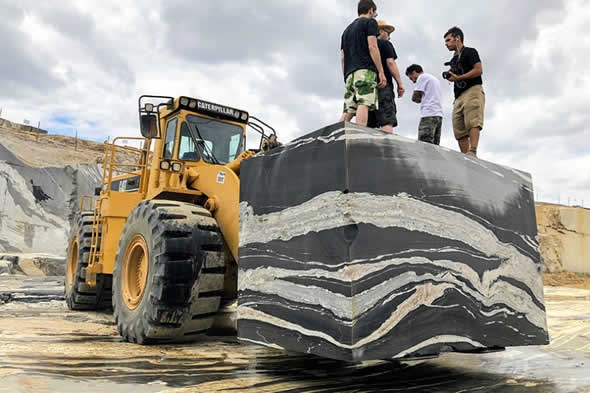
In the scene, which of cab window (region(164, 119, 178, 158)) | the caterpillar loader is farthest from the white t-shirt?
cab window (region(164, 119, 178, 158))

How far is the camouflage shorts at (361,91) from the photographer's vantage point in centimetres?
418

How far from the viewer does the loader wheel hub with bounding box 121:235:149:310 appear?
5141 mm

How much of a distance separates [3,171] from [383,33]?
21541 millimetres

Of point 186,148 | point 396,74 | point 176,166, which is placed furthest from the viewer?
point 186,148

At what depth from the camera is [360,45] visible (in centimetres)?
429

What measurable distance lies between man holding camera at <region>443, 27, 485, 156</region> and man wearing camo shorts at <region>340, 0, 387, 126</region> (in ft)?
3.15

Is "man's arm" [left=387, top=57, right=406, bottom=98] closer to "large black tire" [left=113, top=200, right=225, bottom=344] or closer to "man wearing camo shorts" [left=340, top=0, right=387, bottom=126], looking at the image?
"man wearing camo shorts" [left=340, top=0, right=387, bottom=126]

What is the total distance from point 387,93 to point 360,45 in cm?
54

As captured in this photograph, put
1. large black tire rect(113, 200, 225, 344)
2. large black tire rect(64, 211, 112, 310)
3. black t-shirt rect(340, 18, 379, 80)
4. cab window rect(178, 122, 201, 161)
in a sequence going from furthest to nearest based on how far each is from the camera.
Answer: large black tire rect(64, 211, 112, 310) < cab window rect(178, 122, 201, 161) < large black tire rect(113, 200, 225, 344) < black t-shirt rect(340, 18, 379, 80)

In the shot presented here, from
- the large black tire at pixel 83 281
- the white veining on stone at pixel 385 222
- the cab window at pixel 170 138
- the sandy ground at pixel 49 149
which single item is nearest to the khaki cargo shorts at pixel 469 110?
the white veining on stone at pixel 385 222

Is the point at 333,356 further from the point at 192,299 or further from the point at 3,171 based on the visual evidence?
Answer: the point at 3,171

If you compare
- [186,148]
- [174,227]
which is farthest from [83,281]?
[174,227]

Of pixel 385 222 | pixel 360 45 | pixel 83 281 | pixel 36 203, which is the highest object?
pixel 36 203

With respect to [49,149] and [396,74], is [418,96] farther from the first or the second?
[49,149]
